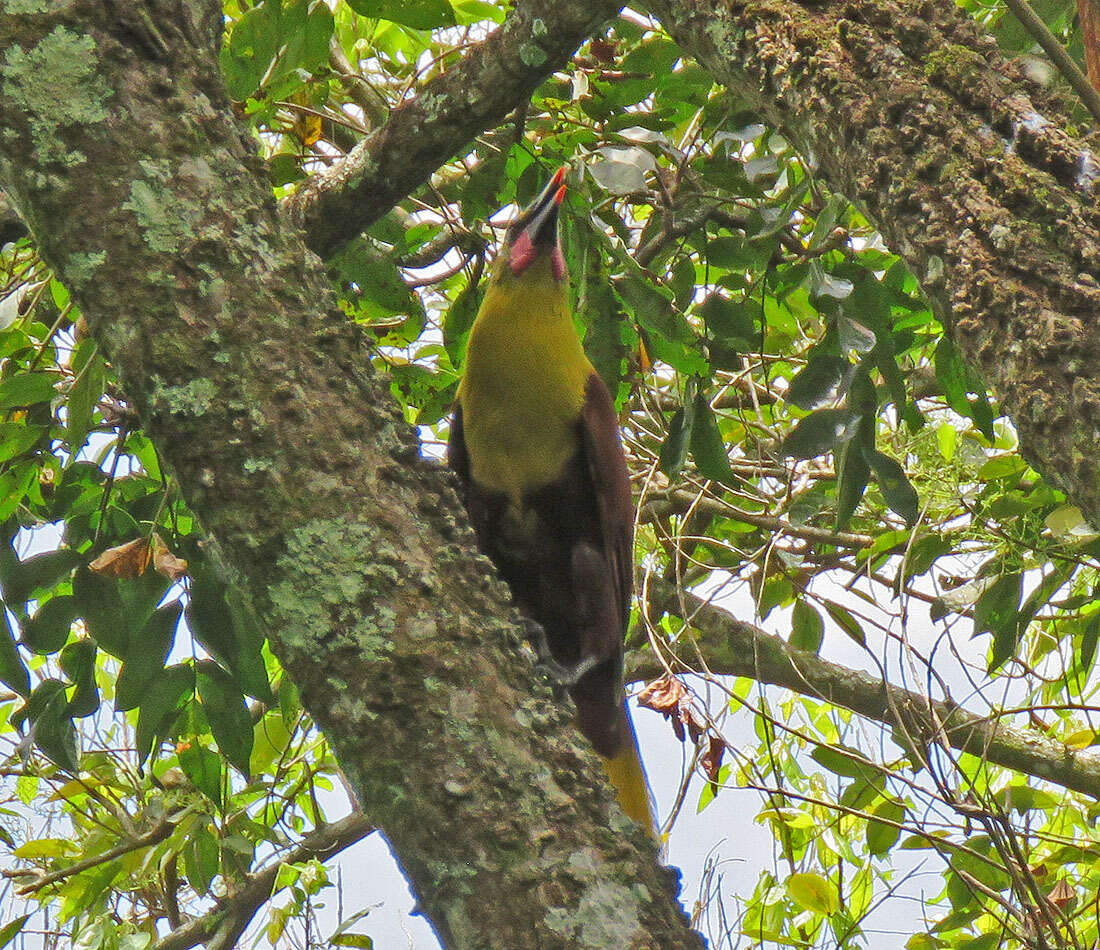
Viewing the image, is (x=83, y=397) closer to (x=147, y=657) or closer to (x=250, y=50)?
(x=147, y=657)

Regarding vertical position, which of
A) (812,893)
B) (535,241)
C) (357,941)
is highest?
(535,241)

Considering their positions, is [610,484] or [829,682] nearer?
[610,484]

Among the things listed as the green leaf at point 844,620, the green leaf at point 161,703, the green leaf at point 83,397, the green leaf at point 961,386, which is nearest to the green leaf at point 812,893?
the green leaf at point 844,620

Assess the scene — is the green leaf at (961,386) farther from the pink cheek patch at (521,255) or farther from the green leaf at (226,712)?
the green leaf at (226,712)

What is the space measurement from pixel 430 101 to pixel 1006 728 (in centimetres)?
224

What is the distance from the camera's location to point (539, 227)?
2.41 m

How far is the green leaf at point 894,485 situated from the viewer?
6.00ft

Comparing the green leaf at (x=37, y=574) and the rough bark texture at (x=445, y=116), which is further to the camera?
the green leaf at (x=37, y=574)

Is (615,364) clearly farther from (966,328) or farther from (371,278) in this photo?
(966,328)

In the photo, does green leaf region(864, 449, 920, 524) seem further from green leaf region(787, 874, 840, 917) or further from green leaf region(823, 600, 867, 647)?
green leaf region(823, 600, 867, 647)

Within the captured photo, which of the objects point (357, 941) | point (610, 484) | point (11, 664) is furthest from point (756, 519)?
point (11, 664)

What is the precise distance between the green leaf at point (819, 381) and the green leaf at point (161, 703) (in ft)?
3.89

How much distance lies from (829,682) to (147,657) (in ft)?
6.11

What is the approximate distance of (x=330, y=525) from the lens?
39.2 inches
